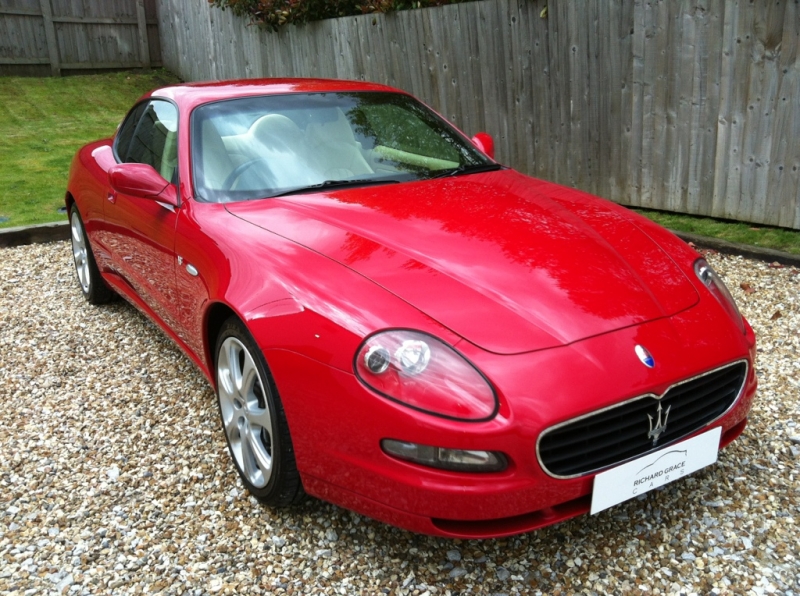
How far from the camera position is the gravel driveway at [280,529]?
237 centimetres

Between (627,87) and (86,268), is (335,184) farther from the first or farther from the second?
(627,87)

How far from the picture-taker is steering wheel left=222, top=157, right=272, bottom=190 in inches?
127

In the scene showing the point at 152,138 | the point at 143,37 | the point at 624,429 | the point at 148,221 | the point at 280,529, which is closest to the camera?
the point at 624,429

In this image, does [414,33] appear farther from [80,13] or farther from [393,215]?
[80,13]

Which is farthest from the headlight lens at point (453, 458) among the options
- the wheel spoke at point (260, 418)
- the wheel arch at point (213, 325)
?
the wheel arch at point (213, 325)

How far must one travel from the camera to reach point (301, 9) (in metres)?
9.76

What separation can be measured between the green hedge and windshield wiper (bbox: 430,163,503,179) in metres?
5.20

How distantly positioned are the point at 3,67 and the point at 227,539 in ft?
44.5

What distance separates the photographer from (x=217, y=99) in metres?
3.61

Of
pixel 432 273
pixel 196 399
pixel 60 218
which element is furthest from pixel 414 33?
pixel 432 273

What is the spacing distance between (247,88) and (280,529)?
225 cm

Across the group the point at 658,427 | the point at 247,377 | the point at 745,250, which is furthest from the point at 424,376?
the point at 745,250

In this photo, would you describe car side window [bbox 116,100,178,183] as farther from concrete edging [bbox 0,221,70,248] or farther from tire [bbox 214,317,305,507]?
concrete edging [bbox 0,221,70,248]

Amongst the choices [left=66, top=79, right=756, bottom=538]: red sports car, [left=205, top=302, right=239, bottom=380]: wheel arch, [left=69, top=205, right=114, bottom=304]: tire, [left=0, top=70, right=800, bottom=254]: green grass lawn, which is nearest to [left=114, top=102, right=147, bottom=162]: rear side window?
[left=69, top=205, right=114, bottom=304]: tire
